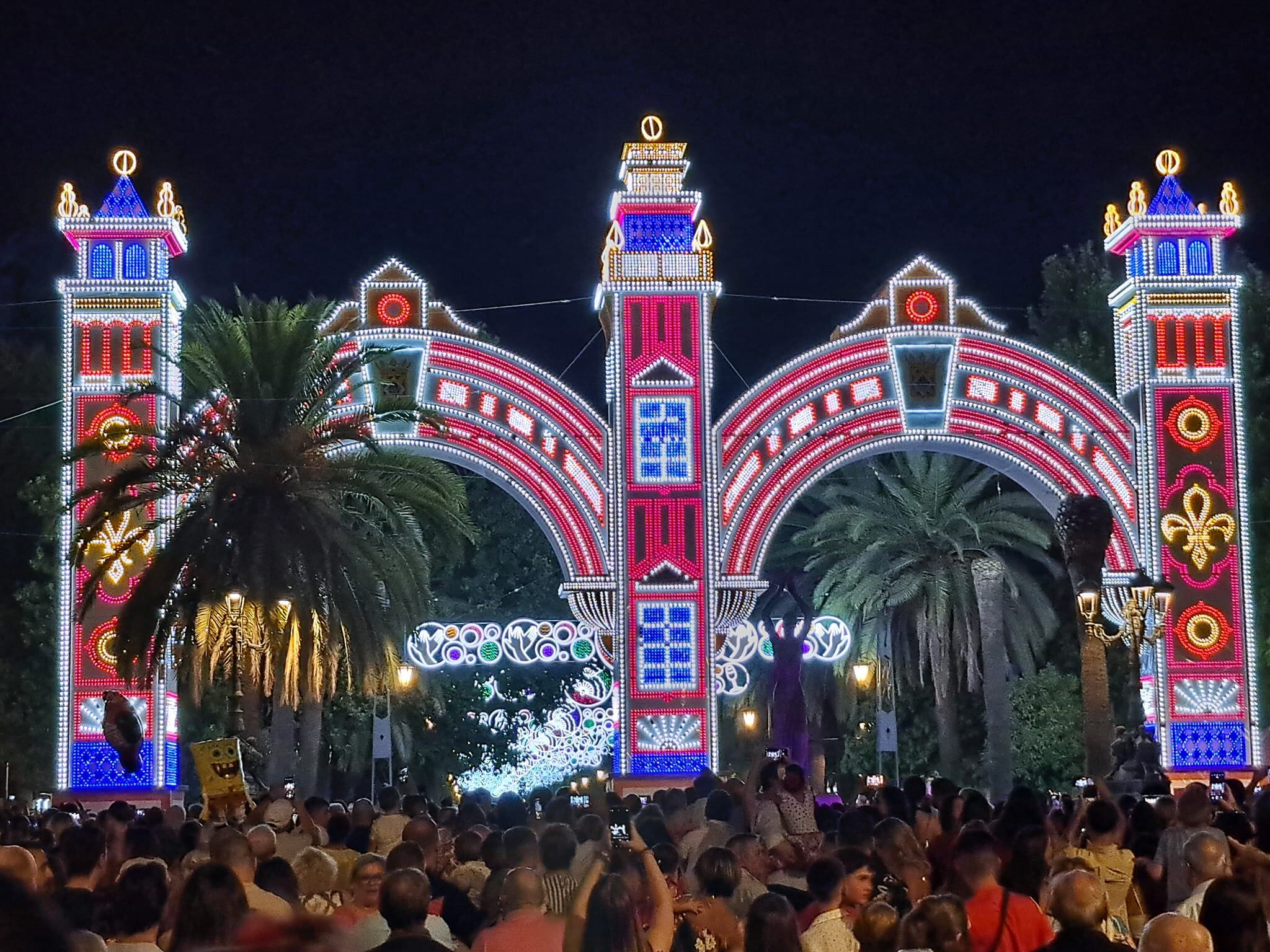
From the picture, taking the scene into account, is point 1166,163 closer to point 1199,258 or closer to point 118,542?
point 1199,258

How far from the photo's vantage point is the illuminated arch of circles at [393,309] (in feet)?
99.2

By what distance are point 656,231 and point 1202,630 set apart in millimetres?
10359

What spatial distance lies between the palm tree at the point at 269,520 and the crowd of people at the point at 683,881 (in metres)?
10.9

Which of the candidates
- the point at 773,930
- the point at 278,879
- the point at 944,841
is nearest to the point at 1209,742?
the point at 944,841

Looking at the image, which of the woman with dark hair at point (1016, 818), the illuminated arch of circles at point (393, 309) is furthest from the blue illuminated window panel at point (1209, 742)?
the woman with dark hair at point (1016, 818)

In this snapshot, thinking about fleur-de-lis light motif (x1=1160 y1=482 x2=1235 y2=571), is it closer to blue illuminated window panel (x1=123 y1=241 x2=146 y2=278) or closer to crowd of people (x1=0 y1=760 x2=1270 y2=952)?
blue illuminated window panel (x1=123 y1=241 x2=146 y2=278)

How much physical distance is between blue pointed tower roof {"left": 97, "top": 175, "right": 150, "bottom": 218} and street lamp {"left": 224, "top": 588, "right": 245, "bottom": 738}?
25.8 ft

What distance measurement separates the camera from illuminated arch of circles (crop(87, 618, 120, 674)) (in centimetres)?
2870

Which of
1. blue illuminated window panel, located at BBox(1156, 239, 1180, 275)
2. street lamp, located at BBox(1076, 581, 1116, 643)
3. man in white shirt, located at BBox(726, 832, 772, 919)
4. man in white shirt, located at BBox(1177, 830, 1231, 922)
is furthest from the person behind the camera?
blue illuminated window panel, located at BBox(1156, 239, 1180, 275)

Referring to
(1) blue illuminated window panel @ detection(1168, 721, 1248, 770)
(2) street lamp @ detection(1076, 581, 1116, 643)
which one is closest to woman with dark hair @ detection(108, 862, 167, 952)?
(2) street lamp @ detection(1076, 581, 1116, 643)

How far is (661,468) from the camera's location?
30125mm

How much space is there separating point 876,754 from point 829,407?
16373 mm

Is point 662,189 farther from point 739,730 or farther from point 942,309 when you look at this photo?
point 739,730

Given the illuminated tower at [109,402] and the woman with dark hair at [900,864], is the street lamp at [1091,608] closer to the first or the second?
the woman with dark hair at [900,864]
